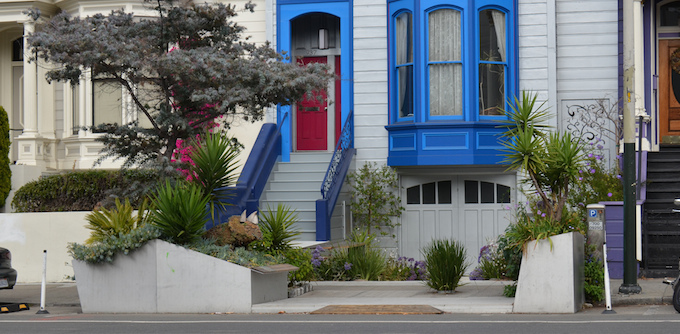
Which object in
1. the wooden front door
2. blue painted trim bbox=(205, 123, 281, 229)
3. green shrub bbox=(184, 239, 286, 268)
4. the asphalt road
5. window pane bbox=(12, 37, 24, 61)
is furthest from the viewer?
window pane bbox=(12, 37, 24, 61)

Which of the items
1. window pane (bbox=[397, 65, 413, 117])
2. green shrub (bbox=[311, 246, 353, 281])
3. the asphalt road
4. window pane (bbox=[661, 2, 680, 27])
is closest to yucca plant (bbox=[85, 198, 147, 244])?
the asphalt road

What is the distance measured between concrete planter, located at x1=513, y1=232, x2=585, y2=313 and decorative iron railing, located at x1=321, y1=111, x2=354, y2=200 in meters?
6.49

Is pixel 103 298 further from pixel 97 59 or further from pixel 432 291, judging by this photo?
pixel 432 291

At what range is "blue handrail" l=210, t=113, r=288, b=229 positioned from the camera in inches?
703

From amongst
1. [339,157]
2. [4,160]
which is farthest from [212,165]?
[4,160]

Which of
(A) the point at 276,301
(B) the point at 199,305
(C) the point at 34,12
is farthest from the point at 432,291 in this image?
(C) the point at 34,12

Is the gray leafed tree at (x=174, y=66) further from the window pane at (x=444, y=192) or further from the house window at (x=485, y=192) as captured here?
the house window at (x=485, y=192)

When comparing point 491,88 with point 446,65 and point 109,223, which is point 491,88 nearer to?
point 446,65

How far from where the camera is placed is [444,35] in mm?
18781

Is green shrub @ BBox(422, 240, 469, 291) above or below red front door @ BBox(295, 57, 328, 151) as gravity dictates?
below

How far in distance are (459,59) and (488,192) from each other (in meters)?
2.96

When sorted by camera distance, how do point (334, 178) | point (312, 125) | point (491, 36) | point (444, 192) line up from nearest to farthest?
point (334, 178), point (491, 36), point (444, 192), point (312, 125)

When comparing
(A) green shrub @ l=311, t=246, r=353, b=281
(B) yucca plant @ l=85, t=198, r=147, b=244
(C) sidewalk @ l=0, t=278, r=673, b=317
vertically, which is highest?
(B) yucca plant @ l=85, t=198, r=147, b=244

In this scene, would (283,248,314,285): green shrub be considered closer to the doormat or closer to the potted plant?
the doormat
